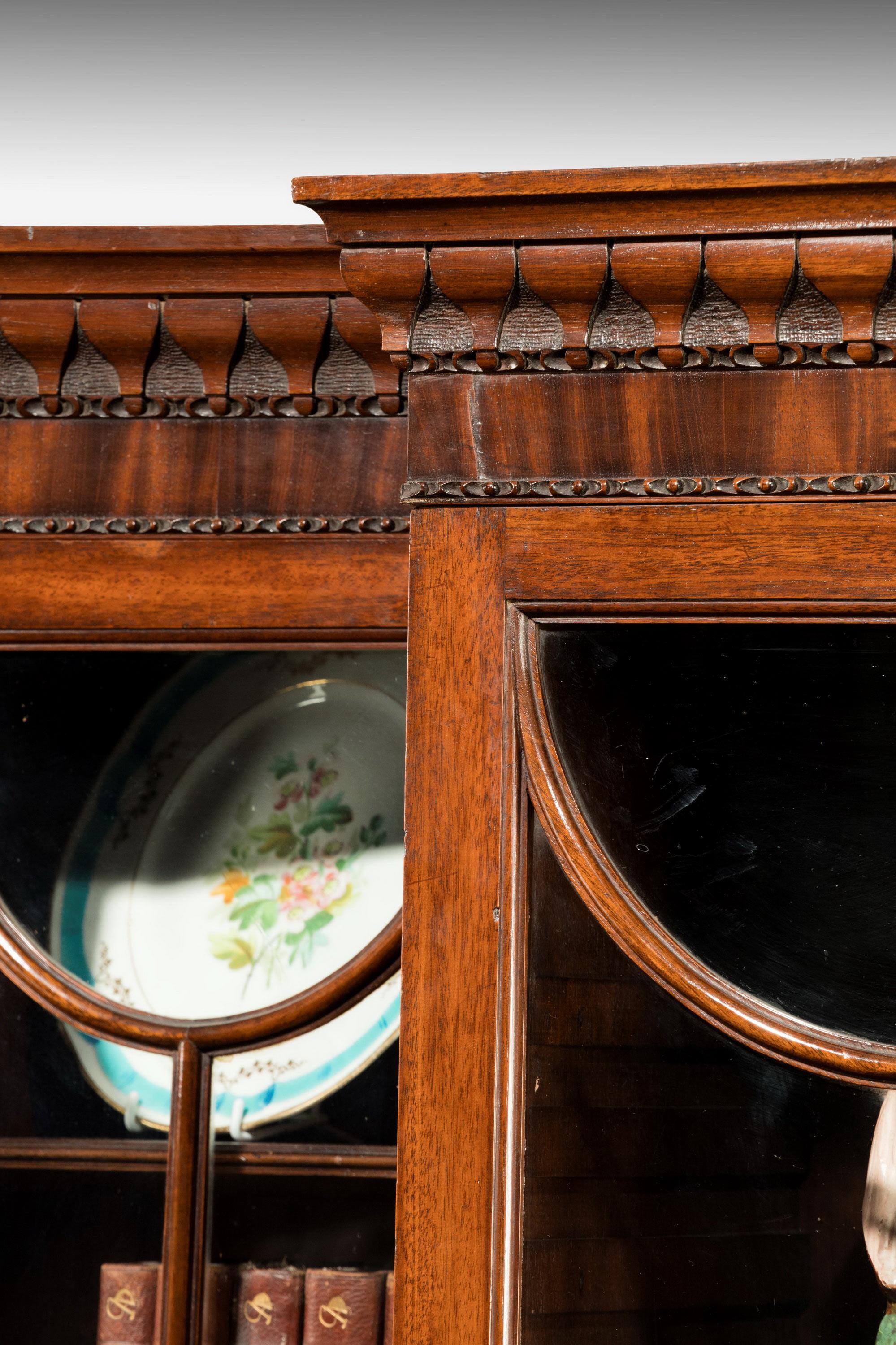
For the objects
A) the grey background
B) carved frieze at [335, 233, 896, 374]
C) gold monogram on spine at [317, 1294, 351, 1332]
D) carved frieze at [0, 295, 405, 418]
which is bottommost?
gold monogram on spine at [317, 1294, 351, 1332]

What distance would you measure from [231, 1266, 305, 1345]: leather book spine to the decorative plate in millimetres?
79

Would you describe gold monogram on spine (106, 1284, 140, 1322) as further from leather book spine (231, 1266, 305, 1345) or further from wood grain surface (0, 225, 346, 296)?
wood grain surface (0, 225, 346, 296)

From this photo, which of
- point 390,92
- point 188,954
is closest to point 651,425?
point 188,954

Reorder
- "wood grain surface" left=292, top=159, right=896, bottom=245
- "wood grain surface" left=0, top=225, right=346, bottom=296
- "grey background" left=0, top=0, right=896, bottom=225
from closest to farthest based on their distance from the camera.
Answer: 1. "wood grain surface" left=292, top=159, right=896, bottom=245
2. "wood grain surface" left=0, top=225, right=346, bottom=296
3. "grey background" left=0, top=0, right=896, bottom=225

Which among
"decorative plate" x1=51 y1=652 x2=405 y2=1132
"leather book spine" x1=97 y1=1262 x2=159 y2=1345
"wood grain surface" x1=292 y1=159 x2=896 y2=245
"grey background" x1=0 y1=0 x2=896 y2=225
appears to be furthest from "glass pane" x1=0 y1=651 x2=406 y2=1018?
"grey background" x1=0 y1=0 x2=896 y2=225

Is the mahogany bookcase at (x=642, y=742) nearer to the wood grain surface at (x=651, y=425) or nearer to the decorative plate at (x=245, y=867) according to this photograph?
the wood grain surface at (x=651, y=425)

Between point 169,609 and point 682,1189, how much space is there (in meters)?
0.39

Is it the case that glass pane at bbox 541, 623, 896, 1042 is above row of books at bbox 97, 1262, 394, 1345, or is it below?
above

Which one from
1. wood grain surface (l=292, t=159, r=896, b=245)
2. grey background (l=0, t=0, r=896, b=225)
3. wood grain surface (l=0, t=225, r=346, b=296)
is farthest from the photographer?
grey background (l=0, t=0, r=896, b=225)

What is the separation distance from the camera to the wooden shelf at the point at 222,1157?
2.48ft

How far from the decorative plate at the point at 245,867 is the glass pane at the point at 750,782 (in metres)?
0.17

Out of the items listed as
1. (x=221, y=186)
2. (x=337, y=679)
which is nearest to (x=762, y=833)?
(x=337, y=679)

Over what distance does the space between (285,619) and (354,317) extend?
16 cm

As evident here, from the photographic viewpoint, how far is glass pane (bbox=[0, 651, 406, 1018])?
0.78 metres
